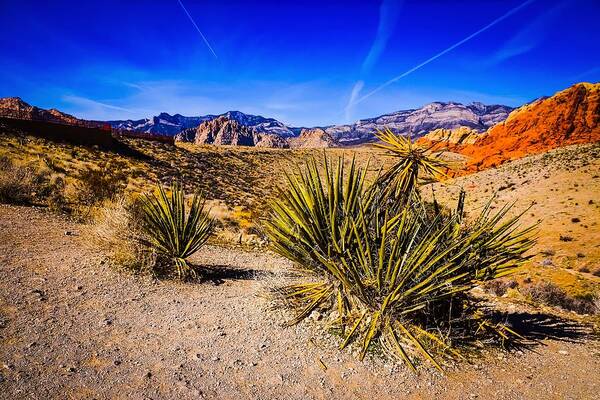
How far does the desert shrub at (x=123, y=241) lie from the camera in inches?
253

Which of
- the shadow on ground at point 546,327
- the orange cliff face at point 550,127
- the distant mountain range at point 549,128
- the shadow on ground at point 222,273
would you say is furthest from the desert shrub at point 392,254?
the orange cliff face at point 550,127

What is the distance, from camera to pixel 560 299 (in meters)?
7.82

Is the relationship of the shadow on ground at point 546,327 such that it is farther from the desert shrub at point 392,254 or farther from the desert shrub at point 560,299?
the desert shrub at point 560,299

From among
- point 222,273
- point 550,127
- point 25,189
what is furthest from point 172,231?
point 550,127

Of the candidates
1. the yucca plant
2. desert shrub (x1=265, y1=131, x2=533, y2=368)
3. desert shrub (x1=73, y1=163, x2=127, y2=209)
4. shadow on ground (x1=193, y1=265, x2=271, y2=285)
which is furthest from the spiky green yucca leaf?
desert shrub (x1=73, y1=163, x2=127, y2=209)

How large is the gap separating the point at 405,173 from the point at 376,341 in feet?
8.29

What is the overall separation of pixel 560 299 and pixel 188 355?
27.9 feet

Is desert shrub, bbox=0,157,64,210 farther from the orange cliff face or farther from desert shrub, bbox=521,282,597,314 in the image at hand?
the orange cliff face

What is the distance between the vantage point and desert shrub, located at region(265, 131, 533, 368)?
4.22 meters

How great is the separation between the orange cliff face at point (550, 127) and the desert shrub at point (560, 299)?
3238cm

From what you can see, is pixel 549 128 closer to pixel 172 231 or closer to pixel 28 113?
pixel 172 231

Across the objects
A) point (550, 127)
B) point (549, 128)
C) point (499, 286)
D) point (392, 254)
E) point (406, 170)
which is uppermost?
point (550, 127)

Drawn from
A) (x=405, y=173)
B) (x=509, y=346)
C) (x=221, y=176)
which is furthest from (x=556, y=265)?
(x=221, y=176)

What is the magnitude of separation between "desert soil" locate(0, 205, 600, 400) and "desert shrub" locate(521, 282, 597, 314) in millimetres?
2217
